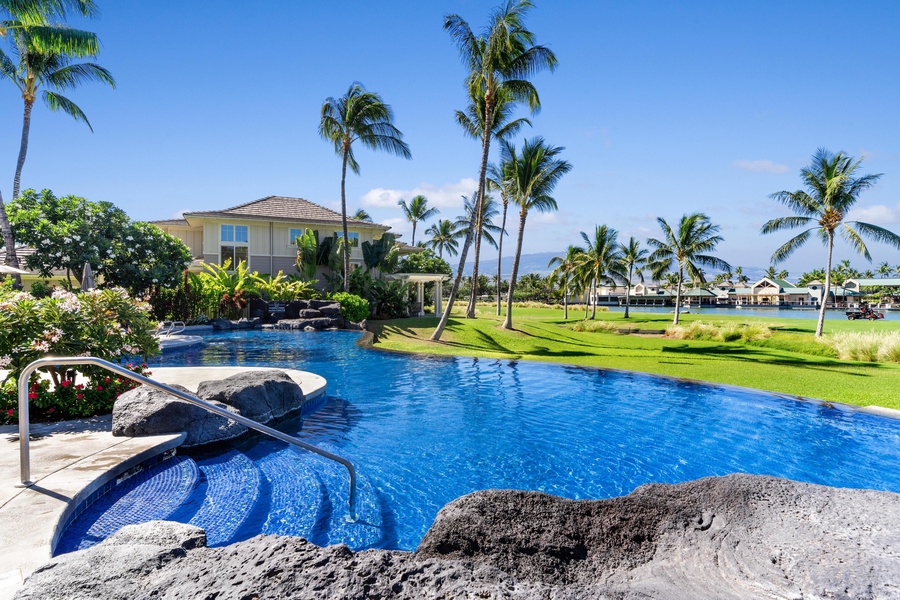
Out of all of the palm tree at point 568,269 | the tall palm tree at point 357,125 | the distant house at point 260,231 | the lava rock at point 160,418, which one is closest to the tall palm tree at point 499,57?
the tall palm tree at point 357,125

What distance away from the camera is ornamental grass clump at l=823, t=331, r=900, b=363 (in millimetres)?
17062

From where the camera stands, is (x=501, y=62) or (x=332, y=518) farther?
(x=501, y=62)

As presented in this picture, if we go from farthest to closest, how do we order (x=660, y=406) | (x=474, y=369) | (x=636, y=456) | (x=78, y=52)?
1. (x=78, y=52)
2. (x=474, y=369)
3. (x=660, y=406)
4. (x=636, y=456)

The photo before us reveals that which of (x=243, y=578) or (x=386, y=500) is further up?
(x=243, y=578)

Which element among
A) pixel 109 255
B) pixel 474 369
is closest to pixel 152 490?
pixel 474 369

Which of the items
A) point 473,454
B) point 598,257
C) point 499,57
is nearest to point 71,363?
point 473,454

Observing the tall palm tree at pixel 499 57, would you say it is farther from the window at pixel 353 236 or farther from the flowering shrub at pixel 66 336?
the window at pixel 353 236

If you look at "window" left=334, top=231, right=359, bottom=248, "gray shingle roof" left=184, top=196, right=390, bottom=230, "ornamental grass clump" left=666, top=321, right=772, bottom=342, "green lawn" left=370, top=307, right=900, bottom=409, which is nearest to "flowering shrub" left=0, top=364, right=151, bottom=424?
"green lawn" left=370, top=307, right=900, bottom=409

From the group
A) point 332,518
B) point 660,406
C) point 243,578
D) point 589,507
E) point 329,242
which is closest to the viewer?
point 243,578

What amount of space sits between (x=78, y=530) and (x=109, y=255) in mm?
23694

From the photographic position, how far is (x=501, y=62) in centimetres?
1938

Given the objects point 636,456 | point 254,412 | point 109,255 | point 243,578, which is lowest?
point 636,456

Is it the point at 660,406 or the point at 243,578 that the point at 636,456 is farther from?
the point at 243,578

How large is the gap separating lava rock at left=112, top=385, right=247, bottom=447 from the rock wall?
4.11 m
